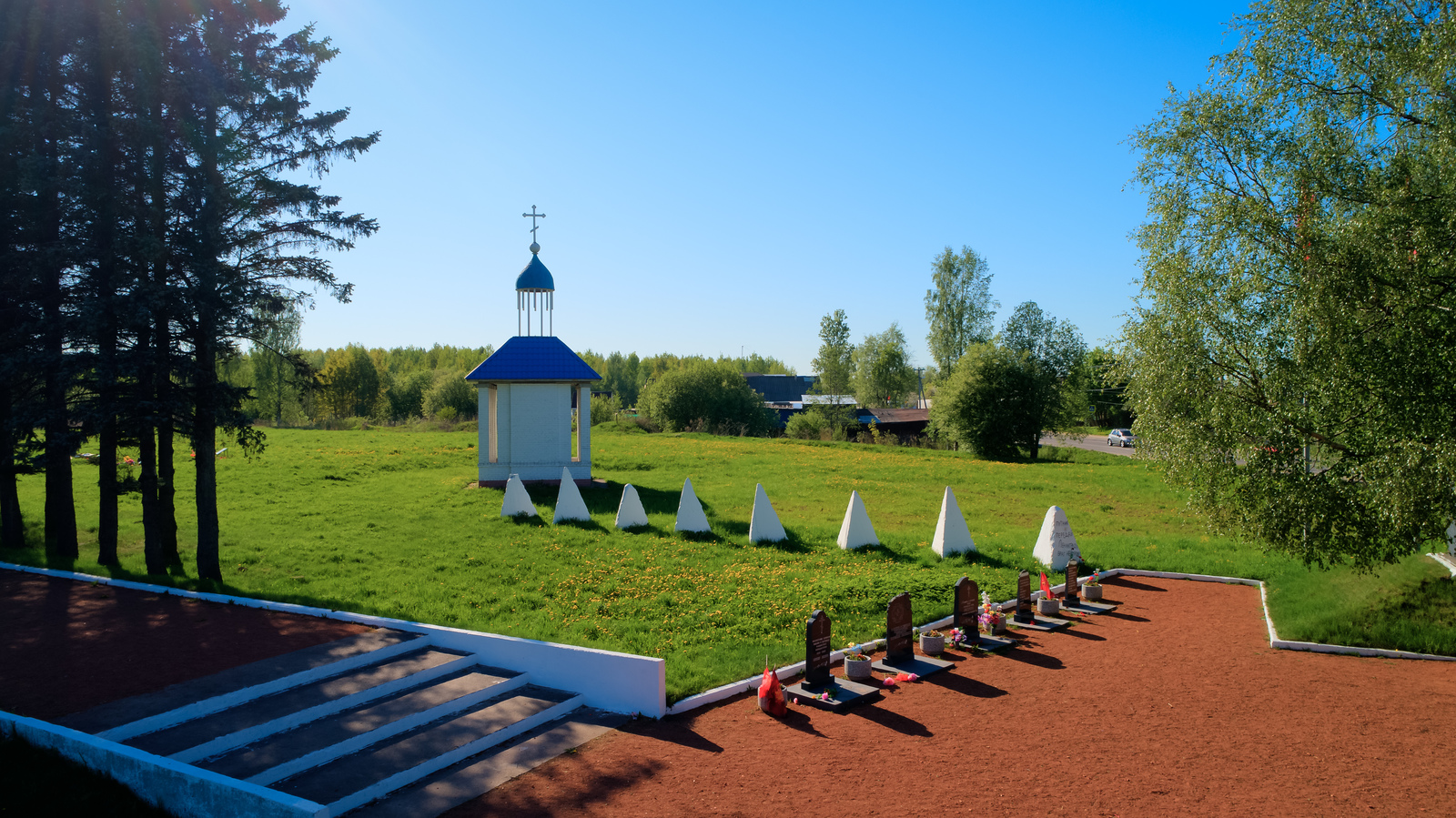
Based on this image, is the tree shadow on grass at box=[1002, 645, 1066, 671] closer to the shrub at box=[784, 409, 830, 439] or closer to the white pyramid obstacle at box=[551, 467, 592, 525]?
the white pyramid obstacle at box=[551, 467, 592, 525]

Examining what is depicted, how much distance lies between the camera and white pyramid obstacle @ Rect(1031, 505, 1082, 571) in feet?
47.3

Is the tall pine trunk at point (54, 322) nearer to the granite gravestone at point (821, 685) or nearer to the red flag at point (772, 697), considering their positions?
the red flag at point (772, 697)

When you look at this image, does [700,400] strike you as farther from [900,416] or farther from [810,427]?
[900,416]

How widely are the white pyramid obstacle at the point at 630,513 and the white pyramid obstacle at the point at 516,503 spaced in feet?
9.04

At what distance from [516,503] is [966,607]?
12165 mm

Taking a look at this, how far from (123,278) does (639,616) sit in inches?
391

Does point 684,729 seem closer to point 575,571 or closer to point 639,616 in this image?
point 639,616

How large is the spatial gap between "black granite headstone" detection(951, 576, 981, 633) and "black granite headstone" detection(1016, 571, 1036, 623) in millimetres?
1302

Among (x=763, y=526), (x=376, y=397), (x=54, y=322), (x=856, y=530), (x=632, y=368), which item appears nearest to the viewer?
(x=54, y=322)

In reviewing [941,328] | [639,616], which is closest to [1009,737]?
[639,616]

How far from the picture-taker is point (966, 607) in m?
10.5

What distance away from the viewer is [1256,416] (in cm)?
1025

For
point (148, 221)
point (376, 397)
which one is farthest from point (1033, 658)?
point (376, 397)

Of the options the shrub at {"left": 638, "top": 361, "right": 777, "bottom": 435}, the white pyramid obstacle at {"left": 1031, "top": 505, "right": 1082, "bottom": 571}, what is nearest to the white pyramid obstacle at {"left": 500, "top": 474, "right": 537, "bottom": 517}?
the white pyramid obstacle at {"left": 1031, "top": 505, "right": 1082, "bottom": 571}
